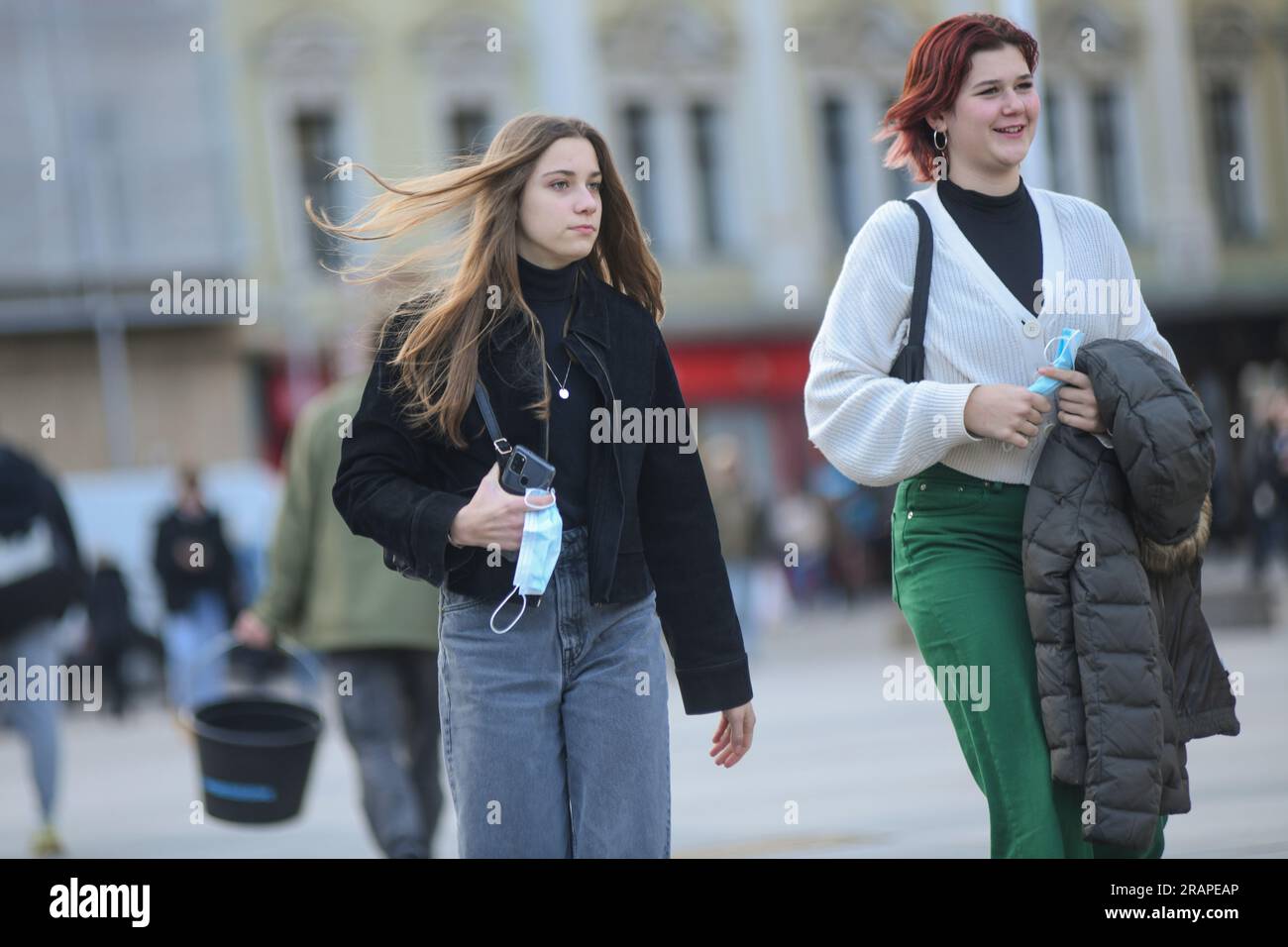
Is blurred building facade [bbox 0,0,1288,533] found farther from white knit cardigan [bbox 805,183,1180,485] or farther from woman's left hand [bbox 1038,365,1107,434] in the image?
woman's left hand [bbox 1038,365,1107,434]

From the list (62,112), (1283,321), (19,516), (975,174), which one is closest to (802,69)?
(1283,321)

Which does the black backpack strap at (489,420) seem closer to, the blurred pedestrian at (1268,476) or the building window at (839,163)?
the blurred pedestrian at (1268,476)

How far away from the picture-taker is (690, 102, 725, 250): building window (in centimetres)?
2908

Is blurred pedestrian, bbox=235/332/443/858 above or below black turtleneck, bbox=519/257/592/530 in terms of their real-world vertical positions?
below

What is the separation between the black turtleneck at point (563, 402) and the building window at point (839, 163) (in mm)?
25981

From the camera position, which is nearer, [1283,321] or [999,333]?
[999,333]

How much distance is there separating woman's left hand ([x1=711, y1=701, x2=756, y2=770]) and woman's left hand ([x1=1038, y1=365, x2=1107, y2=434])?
0.85 m

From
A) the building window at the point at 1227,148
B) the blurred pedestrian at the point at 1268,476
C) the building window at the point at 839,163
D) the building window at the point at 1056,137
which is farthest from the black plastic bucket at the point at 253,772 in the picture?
the building window at the point at 1227,148

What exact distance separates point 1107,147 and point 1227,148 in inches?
80.0

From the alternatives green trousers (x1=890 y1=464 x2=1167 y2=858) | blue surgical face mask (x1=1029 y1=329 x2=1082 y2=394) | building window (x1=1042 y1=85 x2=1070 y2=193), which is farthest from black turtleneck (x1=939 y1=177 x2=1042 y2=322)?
building window (x1=1042 y1=85 x2=1070 y2=193)

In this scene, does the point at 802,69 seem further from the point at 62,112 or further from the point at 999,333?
the point at 999,333

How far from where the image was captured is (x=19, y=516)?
27.2 feet
